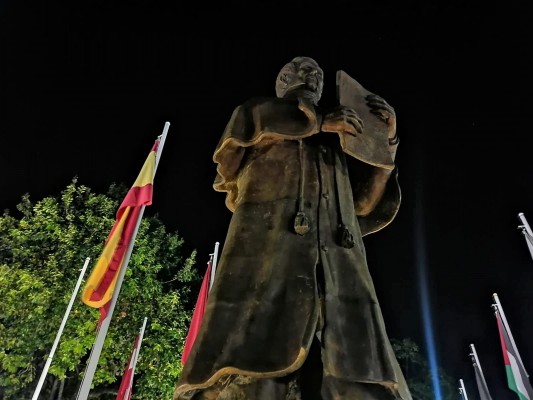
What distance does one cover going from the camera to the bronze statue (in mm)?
2566

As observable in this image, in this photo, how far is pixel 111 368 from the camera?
1720 cm

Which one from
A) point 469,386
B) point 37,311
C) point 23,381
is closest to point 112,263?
point 37,311

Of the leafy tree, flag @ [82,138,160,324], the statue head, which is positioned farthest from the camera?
the leafy tree

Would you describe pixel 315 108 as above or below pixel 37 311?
below

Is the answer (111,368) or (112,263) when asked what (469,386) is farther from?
(112,263)

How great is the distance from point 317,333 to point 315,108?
143 cm

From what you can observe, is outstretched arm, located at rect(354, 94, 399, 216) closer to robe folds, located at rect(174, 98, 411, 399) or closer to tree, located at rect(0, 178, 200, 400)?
robe folds, located at rect(174, 98, 411, 399)

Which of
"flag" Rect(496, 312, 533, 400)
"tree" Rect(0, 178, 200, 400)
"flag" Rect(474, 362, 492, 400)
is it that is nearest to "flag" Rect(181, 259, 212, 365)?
"tree" Rect(0, 178, 200, 400)

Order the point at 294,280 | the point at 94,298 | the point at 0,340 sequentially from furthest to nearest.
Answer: the point at 0,340, the point at 94,298, the point at 294,280

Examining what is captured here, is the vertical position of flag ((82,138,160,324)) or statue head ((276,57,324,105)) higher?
flag ((82,138,160,324))

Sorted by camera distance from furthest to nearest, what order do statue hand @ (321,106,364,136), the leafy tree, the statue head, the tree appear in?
the leafy tree → the tree → the statue head → statue hand @ (321,106,364,136)

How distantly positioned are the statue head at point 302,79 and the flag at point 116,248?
6.48m

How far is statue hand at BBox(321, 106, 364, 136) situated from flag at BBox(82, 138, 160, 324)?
277 inches

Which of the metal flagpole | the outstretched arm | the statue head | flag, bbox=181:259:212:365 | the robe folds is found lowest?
the robe folds
